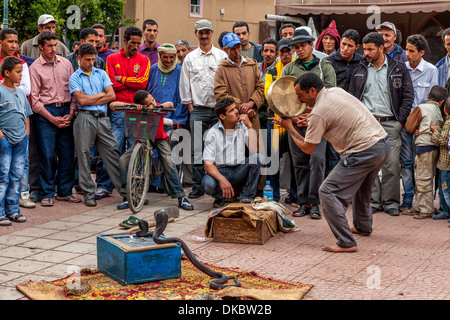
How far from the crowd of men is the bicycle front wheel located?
0.24 meters

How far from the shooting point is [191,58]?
9367 millimetres

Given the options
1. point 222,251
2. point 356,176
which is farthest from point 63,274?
point 356,176

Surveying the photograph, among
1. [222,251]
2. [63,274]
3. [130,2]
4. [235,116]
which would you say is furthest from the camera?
[130,2]

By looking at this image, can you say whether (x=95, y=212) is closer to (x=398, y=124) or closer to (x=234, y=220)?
(x=234, y=220)

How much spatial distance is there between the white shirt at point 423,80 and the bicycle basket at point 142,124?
342 centimetres

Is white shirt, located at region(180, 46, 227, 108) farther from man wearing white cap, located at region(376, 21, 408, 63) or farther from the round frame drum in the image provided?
man wearing white cap, located at region(376, 21, 408, 63)

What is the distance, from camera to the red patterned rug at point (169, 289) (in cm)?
493

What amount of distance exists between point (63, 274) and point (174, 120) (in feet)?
14.4

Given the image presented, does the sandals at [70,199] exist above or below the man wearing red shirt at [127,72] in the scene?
below

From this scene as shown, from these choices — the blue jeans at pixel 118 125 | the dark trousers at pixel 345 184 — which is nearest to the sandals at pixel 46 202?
the blue jeans at pixel 118 125

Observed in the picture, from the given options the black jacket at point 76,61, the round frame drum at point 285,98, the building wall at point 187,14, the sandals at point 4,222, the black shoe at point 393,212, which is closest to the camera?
the sandals at point 4,222

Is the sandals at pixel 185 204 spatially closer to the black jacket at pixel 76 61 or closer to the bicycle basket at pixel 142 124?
the bicycle basket at pixel 142 124

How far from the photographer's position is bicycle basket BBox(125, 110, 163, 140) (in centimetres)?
825

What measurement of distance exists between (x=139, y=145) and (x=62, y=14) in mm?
12770
